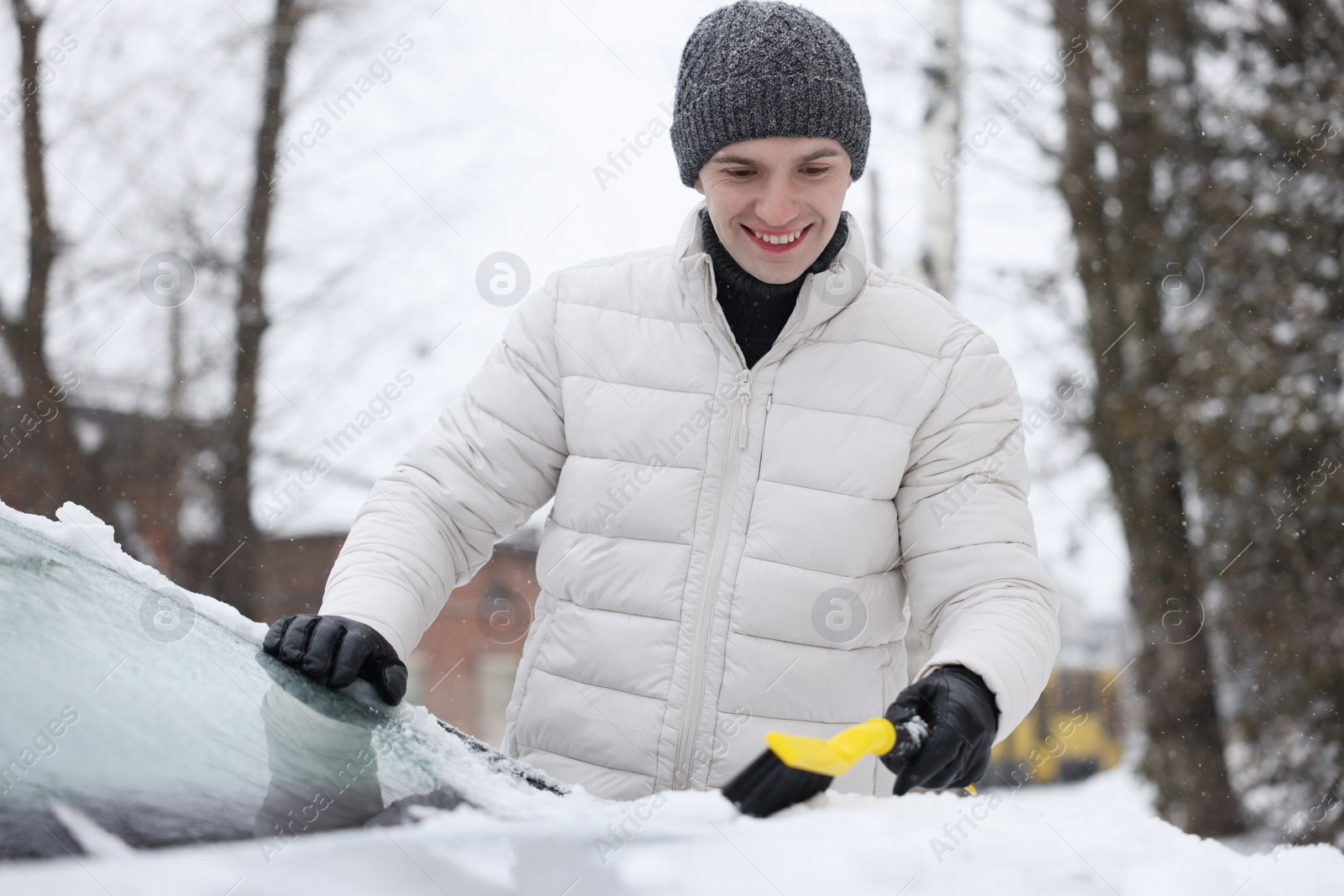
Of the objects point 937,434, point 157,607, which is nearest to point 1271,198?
point 937,434

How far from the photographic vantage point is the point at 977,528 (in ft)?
5.49

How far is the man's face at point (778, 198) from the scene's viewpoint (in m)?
1.68

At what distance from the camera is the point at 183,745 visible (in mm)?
1040

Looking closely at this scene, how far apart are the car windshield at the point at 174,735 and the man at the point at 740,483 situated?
26cm

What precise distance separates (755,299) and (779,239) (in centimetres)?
12

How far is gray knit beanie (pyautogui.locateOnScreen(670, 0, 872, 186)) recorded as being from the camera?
5.59ft

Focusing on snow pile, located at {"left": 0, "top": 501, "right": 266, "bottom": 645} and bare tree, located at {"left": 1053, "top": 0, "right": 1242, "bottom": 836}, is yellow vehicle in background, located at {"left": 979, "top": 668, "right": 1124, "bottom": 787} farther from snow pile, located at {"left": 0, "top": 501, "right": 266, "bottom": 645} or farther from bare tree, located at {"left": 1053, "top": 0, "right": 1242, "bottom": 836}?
snow pile, located at {"left": 0, "top": 501, "right": 266, "bottom": 645}

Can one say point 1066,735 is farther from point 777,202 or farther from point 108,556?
point 108,556

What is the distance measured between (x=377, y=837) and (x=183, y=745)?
21 cm

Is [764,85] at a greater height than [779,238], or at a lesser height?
greater

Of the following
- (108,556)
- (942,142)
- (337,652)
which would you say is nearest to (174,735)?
(337,652)

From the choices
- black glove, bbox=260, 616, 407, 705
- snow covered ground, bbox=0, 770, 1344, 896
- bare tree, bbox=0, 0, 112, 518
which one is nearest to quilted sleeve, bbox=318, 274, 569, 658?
black glove, bbox=260, 616, 407, 705

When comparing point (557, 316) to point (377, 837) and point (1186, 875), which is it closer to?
point (377, 837)

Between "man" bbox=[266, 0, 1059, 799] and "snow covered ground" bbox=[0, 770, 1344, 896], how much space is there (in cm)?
43
